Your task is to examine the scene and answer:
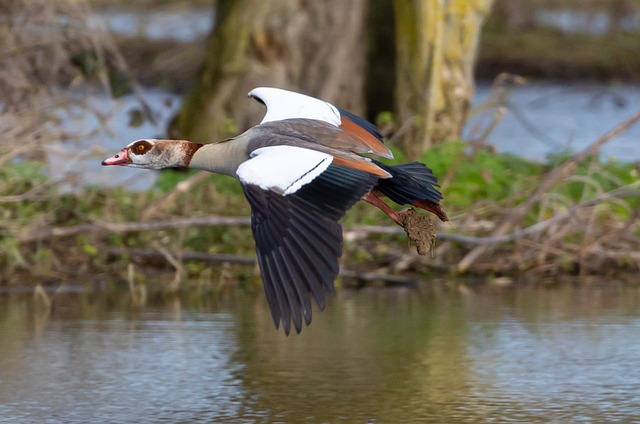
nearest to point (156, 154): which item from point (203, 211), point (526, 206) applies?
point (203, 211)

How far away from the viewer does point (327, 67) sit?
13422 millimetres

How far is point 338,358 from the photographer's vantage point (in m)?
7.80

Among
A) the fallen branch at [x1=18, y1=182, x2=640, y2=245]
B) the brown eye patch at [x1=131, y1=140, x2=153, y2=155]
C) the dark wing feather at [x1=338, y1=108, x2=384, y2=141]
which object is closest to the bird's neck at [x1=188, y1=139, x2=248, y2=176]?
the brown eye patch at [x1=131, y1=140, x2=153, y2=155]

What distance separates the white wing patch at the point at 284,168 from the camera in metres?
6.45

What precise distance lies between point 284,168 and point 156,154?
1.69 meters

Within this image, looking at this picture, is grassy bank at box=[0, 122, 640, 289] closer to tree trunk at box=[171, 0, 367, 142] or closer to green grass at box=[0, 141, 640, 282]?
green grass at box=[0, 141, 640, 282]

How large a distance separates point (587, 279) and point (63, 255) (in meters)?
3.66

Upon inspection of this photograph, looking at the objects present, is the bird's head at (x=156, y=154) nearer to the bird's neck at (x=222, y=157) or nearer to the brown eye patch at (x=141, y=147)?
the brown eye patch at (x=141, y=147)

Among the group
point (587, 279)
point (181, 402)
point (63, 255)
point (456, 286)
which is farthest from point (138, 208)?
point (181, 402)

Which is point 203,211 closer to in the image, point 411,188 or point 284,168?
point 411,188

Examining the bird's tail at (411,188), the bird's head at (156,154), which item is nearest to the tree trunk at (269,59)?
the bird's head at (156,154)

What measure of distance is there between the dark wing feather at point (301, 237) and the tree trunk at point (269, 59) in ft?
20.6

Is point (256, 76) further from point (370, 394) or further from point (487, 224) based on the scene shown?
point (370, 394)

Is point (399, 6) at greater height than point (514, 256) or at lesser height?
greater
